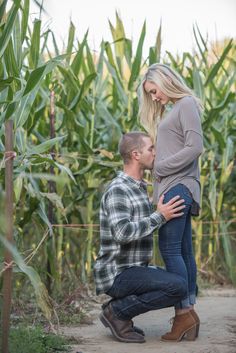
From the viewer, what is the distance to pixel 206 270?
21.5 feet

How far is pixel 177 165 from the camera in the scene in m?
3.90

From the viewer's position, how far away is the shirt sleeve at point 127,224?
3887mm

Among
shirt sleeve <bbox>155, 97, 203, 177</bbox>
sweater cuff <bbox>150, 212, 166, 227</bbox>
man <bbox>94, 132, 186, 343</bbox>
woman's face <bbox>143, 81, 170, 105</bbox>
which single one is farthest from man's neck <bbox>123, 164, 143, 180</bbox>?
woman's face <bbox>143, 81, 170, 105</bbox>

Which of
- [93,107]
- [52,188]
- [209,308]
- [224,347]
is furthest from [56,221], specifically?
[224,347]

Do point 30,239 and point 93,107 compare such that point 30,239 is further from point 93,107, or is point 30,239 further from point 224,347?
point 224,347

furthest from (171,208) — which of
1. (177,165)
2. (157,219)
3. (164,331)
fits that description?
(164,331)

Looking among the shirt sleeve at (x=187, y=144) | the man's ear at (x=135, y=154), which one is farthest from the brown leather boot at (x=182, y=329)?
the man's ear at (x=135, y=154)

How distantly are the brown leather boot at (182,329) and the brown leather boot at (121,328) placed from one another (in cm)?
16

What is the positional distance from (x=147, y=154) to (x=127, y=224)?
42cm

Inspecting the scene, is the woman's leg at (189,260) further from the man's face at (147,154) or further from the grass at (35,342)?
the grass at (35,342)

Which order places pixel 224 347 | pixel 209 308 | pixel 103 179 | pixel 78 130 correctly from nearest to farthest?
pixel 224 347, pixel 209 308, pixel 78 130, pixel 103 179

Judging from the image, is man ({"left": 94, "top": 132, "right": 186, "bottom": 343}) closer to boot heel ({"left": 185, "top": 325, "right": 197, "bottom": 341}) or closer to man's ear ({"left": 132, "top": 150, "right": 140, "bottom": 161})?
man's ear ({"left": 132, "top": 150, "right": 140, "bottom": 161})

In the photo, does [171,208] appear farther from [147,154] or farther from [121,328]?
[121,328]

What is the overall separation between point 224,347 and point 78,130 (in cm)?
228
